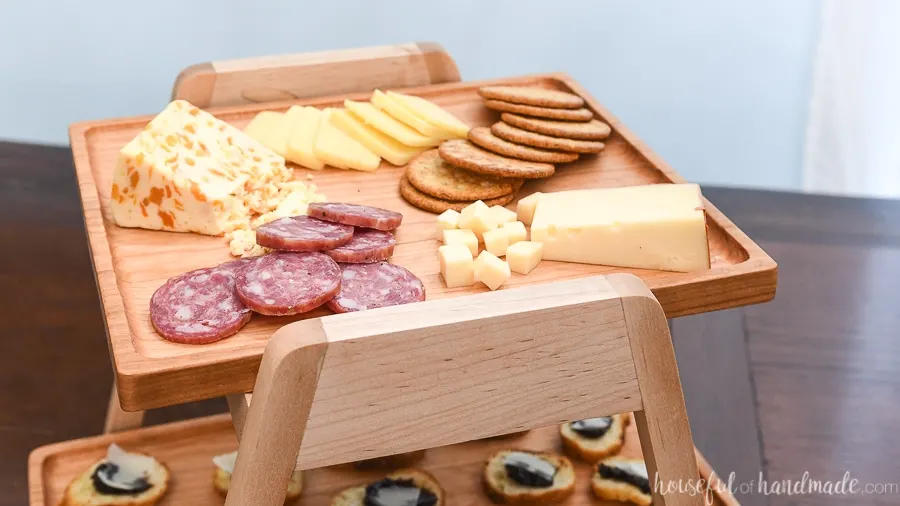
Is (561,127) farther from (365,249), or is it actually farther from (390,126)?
(365,249)

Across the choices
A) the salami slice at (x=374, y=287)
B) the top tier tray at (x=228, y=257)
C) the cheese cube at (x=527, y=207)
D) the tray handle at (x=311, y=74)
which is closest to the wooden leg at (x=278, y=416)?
the top tier tray at (x=228, y=257)

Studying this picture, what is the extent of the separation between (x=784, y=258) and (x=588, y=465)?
49.7 inches

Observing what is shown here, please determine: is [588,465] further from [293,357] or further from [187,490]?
[293,357]

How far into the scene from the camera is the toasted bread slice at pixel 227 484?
4.99ft

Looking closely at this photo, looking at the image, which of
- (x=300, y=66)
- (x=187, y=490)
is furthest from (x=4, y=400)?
(x=300, y=66)

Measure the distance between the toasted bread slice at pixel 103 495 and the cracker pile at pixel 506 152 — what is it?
0.58 m

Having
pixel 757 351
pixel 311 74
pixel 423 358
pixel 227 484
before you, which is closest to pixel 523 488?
pixel 227 484

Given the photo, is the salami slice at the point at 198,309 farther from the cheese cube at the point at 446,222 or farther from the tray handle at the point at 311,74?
the tray handle at the point at 311,74

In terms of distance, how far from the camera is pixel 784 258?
104 inches

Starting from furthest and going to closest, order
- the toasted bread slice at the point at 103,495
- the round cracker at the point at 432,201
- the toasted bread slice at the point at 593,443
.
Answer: the toasted bread slice at the point at 593,443, the toasted bread slice at the point at 103,495, the round cracker at the point at 432,201

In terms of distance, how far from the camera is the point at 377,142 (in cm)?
156

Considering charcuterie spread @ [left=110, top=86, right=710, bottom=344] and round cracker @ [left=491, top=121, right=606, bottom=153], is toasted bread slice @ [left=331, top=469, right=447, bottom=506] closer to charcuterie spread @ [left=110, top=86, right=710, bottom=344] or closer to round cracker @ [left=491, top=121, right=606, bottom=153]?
charcuterie spread @ [left=110, top=86, right=710, bottom=344]

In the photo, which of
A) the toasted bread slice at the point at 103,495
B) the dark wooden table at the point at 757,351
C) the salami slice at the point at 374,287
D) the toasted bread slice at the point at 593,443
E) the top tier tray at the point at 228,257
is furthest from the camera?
the dark wooden table at the point at 757,351

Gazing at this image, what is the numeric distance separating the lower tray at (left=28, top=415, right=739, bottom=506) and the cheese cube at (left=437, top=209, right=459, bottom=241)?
465 mm
